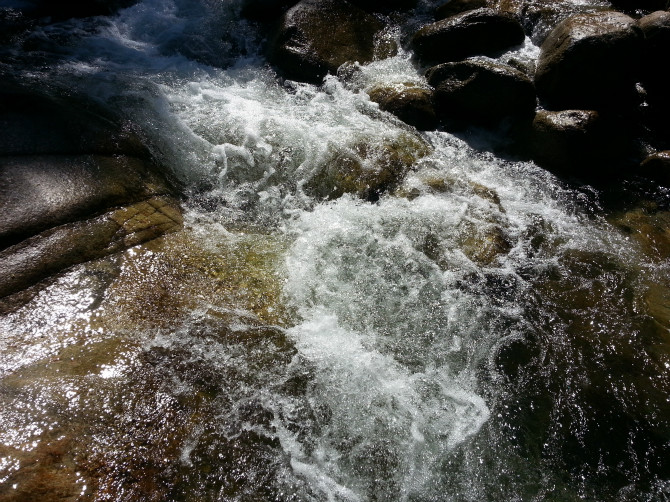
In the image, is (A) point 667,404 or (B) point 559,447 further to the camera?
(A) point 667,404

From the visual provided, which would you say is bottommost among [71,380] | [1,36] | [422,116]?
[71,380]

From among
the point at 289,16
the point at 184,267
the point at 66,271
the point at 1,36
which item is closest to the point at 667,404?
the point at 184,267

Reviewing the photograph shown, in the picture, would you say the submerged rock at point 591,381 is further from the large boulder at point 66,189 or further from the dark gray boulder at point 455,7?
the dark gray boulder at point 455,7

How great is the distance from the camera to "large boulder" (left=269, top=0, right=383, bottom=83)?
272 inches

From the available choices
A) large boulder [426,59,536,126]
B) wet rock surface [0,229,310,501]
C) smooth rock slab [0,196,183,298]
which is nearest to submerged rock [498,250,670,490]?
wet rock surface [0,229,310,501]

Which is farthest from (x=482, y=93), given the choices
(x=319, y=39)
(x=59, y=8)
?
(x=59, y=8)

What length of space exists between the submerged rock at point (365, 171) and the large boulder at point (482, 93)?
143 centimetres

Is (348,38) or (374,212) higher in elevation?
(348,38)

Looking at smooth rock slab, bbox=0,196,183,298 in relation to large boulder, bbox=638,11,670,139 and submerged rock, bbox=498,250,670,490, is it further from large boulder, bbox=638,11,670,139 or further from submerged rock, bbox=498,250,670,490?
large boulder, bbox=638,11,670,139

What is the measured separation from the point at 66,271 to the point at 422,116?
5229 millimetres

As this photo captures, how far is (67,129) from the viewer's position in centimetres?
429

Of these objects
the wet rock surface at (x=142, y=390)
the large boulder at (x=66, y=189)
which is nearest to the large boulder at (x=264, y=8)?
the large boulder at (x=66, y=189)

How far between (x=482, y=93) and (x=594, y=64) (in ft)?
5.37

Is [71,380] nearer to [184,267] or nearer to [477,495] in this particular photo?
[184,267]
